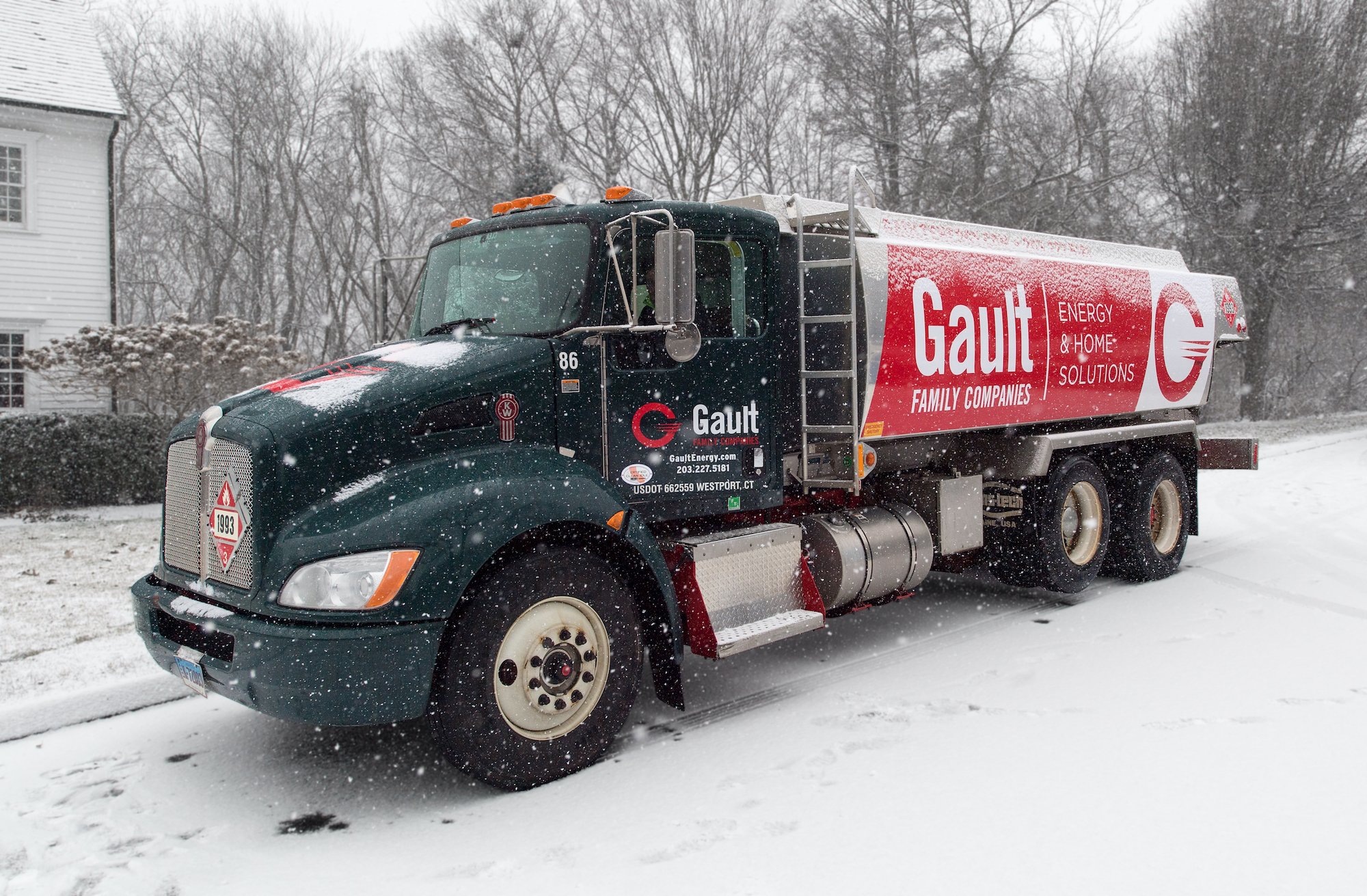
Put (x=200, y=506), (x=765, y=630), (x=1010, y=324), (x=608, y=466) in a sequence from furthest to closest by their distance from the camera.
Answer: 1. (x=1010, y=324)
2. (x=765, y=630)
3. (x=608, y=466)
4. (x=200, y=506)

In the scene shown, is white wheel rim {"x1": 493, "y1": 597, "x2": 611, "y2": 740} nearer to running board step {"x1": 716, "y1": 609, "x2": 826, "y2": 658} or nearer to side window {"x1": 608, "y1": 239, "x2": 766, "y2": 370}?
running board step {"x1": 716, "y1": 609, "x2": 826, "y2": 658}

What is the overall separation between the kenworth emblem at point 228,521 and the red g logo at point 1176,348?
7466 millimetres

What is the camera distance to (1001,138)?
2481 centimetres

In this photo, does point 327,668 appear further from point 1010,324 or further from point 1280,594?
point 1280,594

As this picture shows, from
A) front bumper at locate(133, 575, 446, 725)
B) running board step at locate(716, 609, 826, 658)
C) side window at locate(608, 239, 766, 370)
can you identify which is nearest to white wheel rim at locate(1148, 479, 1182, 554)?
running board step at locate(716, 609, 826, 658)

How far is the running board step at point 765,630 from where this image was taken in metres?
5.42

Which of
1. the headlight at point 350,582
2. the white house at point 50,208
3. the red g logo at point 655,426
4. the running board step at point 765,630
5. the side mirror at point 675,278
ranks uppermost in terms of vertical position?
the white house at point 50,208

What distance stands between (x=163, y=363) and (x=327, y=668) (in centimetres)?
1207

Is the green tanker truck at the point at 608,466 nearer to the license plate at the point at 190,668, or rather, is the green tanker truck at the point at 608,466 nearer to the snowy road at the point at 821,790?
the license plate at the point at 190,668

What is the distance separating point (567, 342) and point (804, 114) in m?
24.0

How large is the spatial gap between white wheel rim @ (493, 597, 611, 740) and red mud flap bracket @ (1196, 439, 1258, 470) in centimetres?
749

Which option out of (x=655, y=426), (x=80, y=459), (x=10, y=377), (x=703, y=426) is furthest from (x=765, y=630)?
(x=10, y=377)

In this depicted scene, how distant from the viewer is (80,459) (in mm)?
13617

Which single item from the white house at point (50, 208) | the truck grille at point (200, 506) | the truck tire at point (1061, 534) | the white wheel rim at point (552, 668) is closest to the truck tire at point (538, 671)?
the white wheel rim at point (552, 668)
